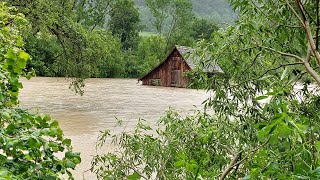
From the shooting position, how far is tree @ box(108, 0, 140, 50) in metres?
36.5

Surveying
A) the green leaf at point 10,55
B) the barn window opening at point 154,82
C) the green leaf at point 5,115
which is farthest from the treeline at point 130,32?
the green leaf at point 5,115

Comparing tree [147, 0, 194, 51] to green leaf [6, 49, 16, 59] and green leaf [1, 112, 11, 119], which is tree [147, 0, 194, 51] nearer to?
green leaf [6, 49, 16, 59]

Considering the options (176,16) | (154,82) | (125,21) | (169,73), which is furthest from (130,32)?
(169,73)

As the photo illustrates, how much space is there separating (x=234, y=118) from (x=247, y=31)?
0.53 metres

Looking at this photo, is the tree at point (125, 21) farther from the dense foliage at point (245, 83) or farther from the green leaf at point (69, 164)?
the green leaf at point (69, 164)

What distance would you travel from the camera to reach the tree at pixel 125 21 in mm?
36469

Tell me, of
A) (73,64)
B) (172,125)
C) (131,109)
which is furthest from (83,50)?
(172,125)

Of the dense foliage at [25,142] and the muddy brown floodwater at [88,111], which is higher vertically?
the dense foliage at [25,142]

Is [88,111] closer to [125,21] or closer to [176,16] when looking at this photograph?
[176,16]

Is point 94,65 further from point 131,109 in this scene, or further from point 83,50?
point 131,109

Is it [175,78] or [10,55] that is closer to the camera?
[10,55]

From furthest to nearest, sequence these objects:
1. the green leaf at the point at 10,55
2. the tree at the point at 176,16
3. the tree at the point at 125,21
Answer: the tree at the point at 125,21 → the tree at the point at 176,16 → the green leaf at the point at 10,55

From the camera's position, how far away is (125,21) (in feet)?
121

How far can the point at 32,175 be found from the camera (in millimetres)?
1322
